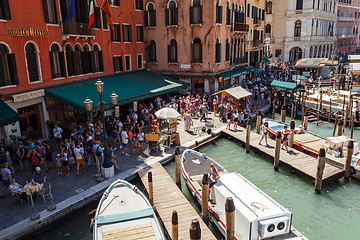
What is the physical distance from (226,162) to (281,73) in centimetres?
2989

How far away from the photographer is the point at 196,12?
2692cm

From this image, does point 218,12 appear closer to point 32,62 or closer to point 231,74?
point 231,74

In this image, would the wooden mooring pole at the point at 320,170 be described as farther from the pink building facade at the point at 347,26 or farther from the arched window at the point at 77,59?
the pink building facade at the point at 347,26

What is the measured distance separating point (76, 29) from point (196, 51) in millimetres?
12254

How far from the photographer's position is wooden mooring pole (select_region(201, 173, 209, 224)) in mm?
10539

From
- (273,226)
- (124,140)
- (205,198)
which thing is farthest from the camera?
(124,140)

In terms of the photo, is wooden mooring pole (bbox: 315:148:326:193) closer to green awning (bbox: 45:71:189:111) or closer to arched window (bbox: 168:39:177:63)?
green awning (bbox: 45:71:189:111)

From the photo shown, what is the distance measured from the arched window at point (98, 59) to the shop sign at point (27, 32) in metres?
4.75

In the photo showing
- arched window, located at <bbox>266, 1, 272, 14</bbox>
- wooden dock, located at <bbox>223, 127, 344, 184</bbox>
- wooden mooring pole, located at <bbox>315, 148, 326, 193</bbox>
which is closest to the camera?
wooden mooring pole, located at <bbox>315, 148, 326, 193</bbox>

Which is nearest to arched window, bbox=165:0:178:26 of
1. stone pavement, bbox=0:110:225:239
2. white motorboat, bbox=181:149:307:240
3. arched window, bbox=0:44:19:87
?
stone pavement, bbox=0:110:225:239

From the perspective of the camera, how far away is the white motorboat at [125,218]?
8922 mm

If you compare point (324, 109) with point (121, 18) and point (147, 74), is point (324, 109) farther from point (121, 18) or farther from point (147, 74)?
point (121, 18)

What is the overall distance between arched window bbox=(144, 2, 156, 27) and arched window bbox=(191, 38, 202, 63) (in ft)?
14.8

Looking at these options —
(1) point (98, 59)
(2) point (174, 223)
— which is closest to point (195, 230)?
(2) point (174, 223)
